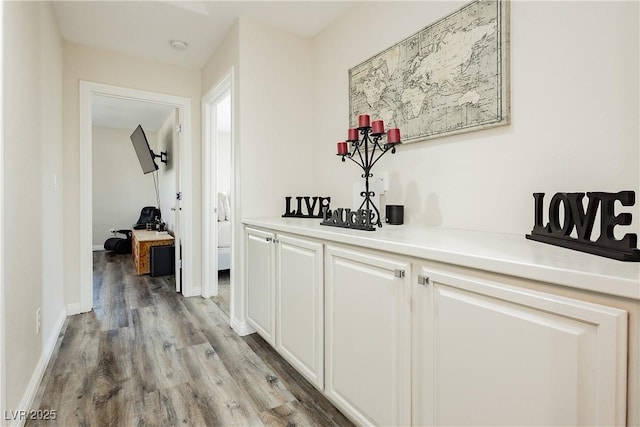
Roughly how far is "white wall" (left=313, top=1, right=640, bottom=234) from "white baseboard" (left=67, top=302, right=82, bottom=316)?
288 cm

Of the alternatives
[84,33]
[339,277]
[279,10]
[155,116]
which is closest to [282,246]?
[339,277]

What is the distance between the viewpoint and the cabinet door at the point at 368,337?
3.75ft

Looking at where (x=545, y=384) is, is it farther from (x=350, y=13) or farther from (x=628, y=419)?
(x=350, y=13)

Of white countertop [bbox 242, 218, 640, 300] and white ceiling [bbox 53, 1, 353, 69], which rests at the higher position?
white ceiling [bbox 53, 1, 353, 69]

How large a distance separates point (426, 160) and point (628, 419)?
134 centimetres

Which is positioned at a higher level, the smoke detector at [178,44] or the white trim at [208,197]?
the smoke detector at [178,44]

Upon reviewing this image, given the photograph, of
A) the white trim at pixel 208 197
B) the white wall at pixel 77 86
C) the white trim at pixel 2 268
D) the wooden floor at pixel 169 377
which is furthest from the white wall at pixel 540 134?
the white wall at pixel 77 86

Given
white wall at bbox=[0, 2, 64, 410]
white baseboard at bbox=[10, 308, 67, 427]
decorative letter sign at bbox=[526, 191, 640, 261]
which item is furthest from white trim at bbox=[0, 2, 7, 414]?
decorative letter sign at bbox=[526, 191, 640, 261]

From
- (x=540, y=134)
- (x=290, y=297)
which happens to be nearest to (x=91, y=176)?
(x=290, y=297)

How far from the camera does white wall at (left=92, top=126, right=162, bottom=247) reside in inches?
251

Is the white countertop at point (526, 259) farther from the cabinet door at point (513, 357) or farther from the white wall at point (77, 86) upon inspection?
the white wall at point (77, 86)

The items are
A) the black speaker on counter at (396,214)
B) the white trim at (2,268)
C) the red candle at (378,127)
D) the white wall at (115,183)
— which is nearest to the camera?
the white trim at (2,268)

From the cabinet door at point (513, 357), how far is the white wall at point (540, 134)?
651 mm

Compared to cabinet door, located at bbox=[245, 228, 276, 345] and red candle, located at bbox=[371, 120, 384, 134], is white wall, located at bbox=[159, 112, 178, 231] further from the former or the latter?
red candle, located at bbox=[371, 120, 384, 134]
